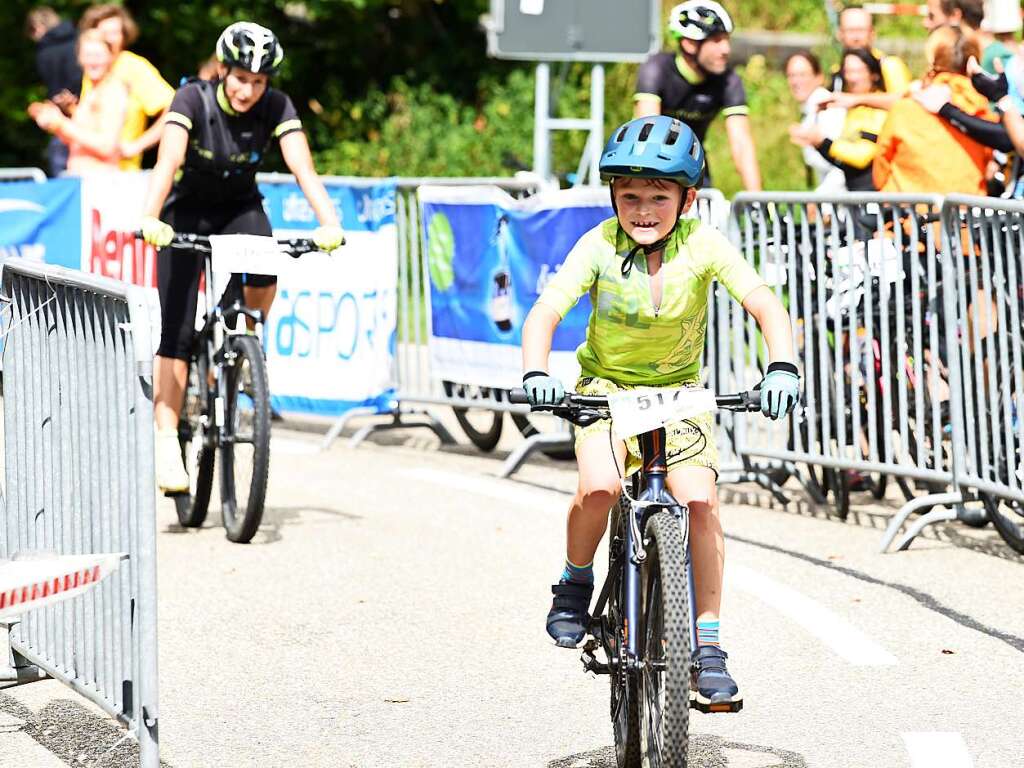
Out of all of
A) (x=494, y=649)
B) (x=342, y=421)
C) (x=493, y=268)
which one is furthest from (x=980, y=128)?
(x=494, y=649)

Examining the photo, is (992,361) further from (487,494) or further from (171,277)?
(171,277)

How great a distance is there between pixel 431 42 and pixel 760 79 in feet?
12.8

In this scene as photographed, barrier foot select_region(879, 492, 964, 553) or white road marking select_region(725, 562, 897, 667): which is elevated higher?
barrier foot select_region(879, 492, 964, 553)

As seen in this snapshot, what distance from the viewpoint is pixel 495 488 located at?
411 inches

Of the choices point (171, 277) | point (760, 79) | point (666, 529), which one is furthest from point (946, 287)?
point (760, 79)

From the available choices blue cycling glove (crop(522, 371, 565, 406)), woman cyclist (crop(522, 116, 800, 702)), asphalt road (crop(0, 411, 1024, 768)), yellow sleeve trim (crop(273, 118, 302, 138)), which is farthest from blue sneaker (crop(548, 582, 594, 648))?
yellow sleeve trim (crop(273, 118, 302, 138))

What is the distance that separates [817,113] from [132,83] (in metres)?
4.71

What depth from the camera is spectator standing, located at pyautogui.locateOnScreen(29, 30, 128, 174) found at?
14055 mm

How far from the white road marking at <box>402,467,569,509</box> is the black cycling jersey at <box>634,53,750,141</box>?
7.55 feet

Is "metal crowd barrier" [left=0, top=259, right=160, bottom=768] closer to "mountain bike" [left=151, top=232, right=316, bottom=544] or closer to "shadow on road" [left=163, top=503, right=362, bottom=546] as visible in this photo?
"mountain bike" [left=151, top=232, right=316, bottom=544]

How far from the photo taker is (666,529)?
4.95 metres

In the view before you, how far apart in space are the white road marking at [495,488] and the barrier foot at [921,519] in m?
1.80

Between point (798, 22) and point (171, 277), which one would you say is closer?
point (171, 277)

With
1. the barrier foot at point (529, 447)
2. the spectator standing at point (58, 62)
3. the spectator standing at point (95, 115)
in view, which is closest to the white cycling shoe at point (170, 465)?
the barrier foot at point (529, 447)
